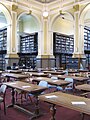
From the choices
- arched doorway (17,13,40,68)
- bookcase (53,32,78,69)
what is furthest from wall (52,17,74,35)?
arched doorway (17,13,40,68)

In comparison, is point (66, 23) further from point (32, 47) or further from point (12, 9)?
point (12, 9)

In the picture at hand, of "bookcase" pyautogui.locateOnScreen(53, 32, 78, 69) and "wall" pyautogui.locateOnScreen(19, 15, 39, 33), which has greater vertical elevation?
"wall" pyautogui.locateOnScreen(19, 15, 39, 33)

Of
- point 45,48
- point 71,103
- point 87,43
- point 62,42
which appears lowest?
point 71,103

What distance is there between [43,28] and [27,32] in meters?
2.61

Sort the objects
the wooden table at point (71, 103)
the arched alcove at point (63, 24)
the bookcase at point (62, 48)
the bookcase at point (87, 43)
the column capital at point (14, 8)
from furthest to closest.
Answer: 1. the arched alcove at point (63, 24)
2. the bookcase at point (62, 48)
3. the bookcase at point (87, 43)
4. the column capital at point (14, 8)
5. the wooden table at point (71, 103)

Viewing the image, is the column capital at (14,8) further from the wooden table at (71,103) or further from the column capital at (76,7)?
the wooden table at (71,103)

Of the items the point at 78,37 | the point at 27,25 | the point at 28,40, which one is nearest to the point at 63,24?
the point at 27,25

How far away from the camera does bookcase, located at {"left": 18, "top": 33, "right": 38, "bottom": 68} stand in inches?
489

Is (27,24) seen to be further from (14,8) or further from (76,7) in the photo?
(76,7)

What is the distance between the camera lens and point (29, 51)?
12695 millimetres

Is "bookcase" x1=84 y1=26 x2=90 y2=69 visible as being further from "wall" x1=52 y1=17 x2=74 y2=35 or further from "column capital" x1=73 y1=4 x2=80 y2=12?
"column capital" x1=73 y1=4 x2=80 y2=12

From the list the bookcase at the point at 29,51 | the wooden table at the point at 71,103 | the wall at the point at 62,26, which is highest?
the wall at the point at 62,26

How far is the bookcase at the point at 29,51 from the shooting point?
12.4 meters

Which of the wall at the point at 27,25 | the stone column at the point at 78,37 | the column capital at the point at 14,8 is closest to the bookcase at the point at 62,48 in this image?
the stone column at the point at 78,37
